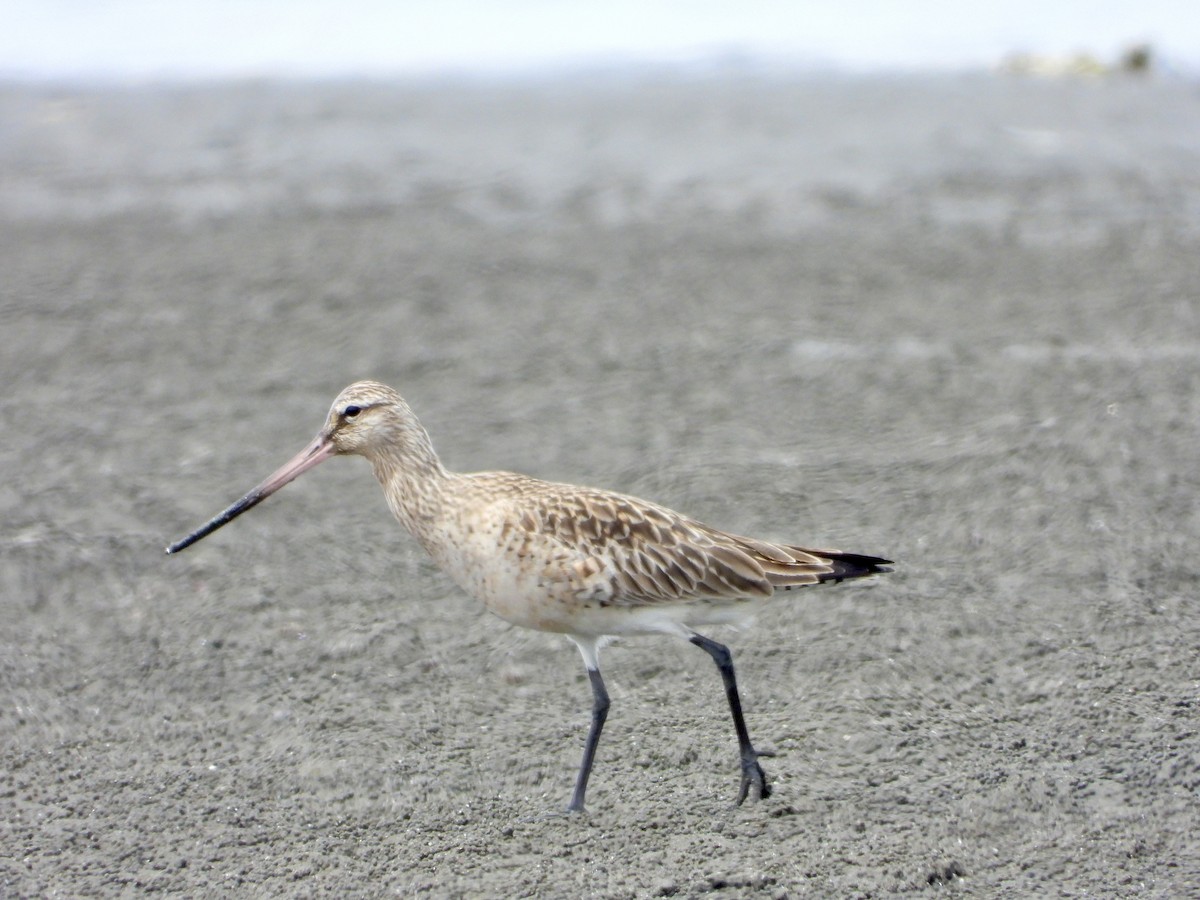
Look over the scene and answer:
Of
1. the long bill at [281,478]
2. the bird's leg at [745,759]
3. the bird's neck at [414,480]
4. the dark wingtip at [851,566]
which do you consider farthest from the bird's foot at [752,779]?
the long bill at [281,478]

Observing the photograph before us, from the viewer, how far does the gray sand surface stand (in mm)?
5266

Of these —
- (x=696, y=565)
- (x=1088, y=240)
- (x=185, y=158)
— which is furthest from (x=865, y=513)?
(x=185, y=158)

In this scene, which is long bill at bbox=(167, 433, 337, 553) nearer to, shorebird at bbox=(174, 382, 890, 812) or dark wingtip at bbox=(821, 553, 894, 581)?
shorebird at bbox=(174, 382, 890, 812)

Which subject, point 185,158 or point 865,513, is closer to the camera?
point 865,513

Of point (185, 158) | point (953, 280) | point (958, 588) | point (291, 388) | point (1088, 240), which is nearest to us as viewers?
point (958, 588)

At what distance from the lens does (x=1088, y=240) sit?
11.9 metres

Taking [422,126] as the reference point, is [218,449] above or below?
below

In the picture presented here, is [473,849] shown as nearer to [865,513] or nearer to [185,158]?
[865,513]

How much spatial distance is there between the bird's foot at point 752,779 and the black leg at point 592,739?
1.68ft

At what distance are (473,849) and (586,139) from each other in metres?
10.8

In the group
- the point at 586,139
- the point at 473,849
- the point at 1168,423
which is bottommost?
the point at 473,849

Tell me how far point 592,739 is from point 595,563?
637 millimetres

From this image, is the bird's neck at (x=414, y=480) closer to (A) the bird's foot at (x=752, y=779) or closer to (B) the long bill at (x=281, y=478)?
(B) the long bill at (x=281, y=478)

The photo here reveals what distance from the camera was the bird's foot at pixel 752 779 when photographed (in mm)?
5285
